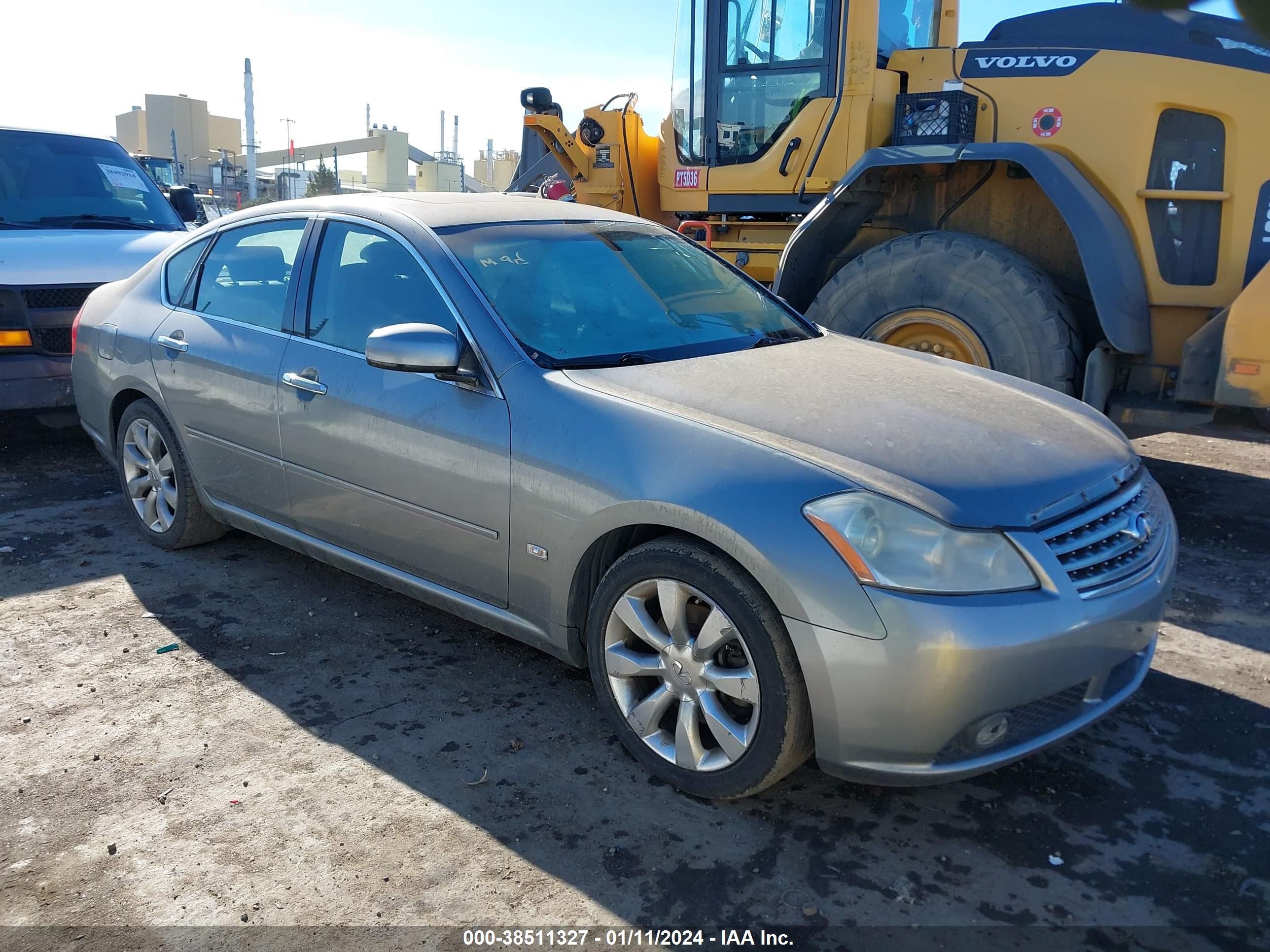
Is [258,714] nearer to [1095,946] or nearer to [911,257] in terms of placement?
[1095,946]

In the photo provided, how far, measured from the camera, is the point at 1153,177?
5.34 meters

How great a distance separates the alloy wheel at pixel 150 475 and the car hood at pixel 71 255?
1.81m

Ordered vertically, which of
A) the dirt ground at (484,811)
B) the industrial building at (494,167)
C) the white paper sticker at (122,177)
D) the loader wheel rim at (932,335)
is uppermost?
the industrial building at (494,167)

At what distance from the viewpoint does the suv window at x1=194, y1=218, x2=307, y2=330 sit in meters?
4.03

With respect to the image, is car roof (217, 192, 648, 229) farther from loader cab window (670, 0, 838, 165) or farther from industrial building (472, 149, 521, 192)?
industrial building (472, 149, 521, 192)

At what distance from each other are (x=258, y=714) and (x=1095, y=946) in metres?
2.54

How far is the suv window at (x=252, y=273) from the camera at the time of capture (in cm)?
403

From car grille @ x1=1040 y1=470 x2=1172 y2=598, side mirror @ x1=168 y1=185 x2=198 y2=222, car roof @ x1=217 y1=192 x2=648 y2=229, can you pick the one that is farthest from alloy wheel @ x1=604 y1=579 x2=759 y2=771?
side mirror @ x1=168 y1=185 x2=198 y2=222

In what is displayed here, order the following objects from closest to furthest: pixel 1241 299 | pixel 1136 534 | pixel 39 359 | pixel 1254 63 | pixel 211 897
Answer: pixel 211 897 < pixel 1136 534 < pixel 1241 299 < pixel 1254 63 < pixel 39 359

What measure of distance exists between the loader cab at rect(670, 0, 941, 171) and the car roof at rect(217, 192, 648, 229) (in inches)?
116

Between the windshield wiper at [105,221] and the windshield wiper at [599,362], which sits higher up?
the windshield wiper at [105,221]

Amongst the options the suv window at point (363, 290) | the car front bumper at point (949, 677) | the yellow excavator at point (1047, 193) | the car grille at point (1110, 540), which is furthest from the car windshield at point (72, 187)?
the car grille at point (1110, 540)

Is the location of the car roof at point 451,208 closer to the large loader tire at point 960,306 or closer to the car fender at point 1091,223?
the large loader tire at point 960,306


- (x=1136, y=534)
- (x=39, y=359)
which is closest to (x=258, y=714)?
(x=1136, y=534)
